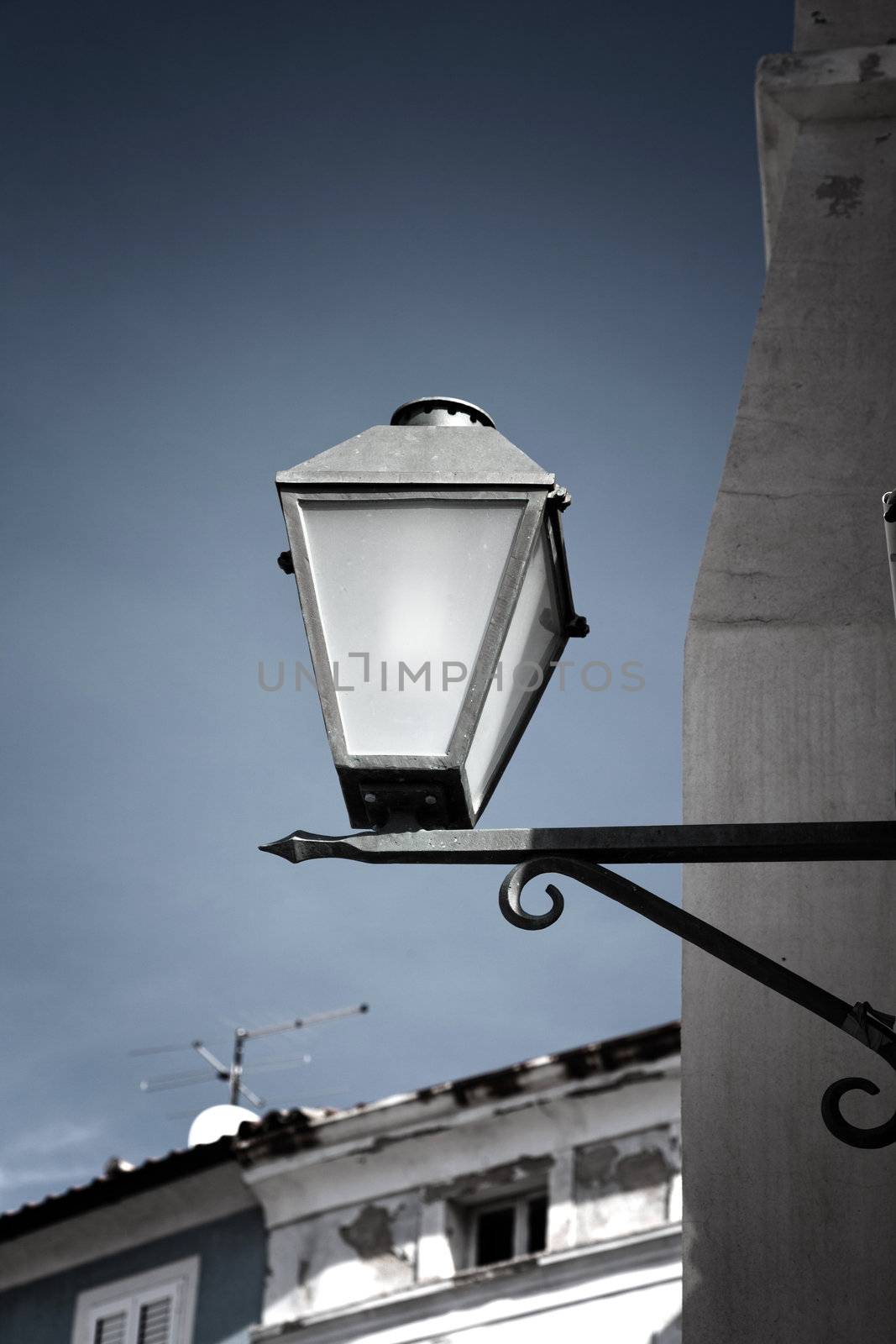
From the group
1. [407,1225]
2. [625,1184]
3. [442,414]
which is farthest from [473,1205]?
[442,414]

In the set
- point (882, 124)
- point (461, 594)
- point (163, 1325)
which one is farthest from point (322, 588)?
point (163, 1325)

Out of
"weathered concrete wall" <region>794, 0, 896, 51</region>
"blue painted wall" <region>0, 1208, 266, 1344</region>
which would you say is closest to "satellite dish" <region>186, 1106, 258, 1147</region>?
"blue painted wall" <region>0, 1208, 266, 1344</region>

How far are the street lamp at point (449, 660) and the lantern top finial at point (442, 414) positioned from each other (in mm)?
78

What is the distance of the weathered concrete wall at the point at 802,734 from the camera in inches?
124

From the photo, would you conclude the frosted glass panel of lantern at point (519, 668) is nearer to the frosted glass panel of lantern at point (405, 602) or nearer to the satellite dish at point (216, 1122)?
the frosted glass panel of lantern at point (405, 602)

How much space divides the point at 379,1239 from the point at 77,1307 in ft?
11.1

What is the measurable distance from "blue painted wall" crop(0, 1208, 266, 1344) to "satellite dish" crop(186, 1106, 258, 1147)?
1.30 metres

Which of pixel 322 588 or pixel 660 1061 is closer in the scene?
pixel 322 588

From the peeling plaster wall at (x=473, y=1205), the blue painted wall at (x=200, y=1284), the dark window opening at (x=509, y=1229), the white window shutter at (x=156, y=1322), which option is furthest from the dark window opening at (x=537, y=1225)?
the white window shutter at (x=156, y=1322)

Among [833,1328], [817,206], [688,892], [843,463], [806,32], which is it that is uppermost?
[806,32]

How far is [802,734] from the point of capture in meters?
3.49

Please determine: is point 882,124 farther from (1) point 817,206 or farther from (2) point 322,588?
(2) point 322,588

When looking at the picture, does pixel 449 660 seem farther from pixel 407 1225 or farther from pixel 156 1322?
pixel 156 1322

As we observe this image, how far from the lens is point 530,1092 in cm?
1504
